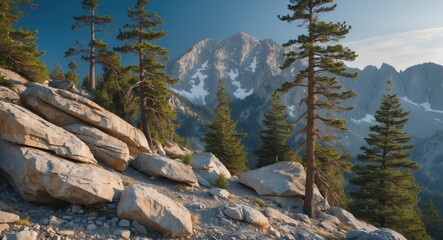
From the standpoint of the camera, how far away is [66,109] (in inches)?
631

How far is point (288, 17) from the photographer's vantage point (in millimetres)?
19969

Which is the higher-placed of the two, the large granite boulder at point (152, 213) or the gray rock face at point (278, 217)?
the large granite boulder at point (152, 213)

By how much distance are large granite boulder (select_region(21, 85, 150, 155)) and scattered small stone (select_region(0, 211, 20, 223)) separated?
7.25 meters

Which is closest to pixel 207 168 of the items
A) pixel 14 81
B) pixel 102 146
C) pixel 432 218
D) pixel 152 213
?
pixel 102 146

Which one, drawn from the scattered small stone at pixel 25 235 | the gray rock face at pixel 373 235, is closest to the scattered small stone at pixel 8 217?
the scattered small stone at pixel 25 235

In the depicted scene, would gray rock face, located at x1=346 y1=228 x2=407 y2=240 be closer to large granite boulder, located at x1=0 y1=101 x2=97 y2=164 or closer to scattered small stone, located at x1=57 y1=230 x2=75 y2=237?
scattered small stone, located at x1=57 y1=230 x2=75 y2=237

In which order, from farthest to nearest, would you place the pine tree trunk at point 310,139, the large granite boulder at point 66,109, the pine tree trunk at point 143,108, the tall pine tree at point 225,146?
1. the tall pine tree at point 225,146
2. the pine tree trunk at point 143,108
3. the pine tree trunk at point 310,139
4. the large granite boulder at point 66,109

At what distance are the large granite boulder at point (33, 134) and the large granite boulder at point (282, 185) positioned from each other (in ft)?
41.7

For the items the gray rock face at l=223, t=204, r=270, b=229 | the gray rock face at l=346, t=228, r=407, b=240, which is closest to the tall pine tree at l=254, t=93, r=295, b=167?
the gray rock face at l=346, t=228, r=407, b=240

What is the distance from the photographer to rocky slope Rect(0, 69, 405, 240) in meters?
10.5

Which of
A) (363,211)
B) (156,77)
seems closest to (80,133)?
(156,77)

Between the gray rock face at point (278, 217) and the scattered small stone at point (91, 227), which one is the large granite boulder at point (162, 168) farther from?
the scattered small stone at point (91, 227)

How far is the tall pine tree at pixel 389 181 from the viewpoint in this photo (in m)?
26.5

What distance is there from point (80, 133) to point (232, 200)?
9.50 meters
